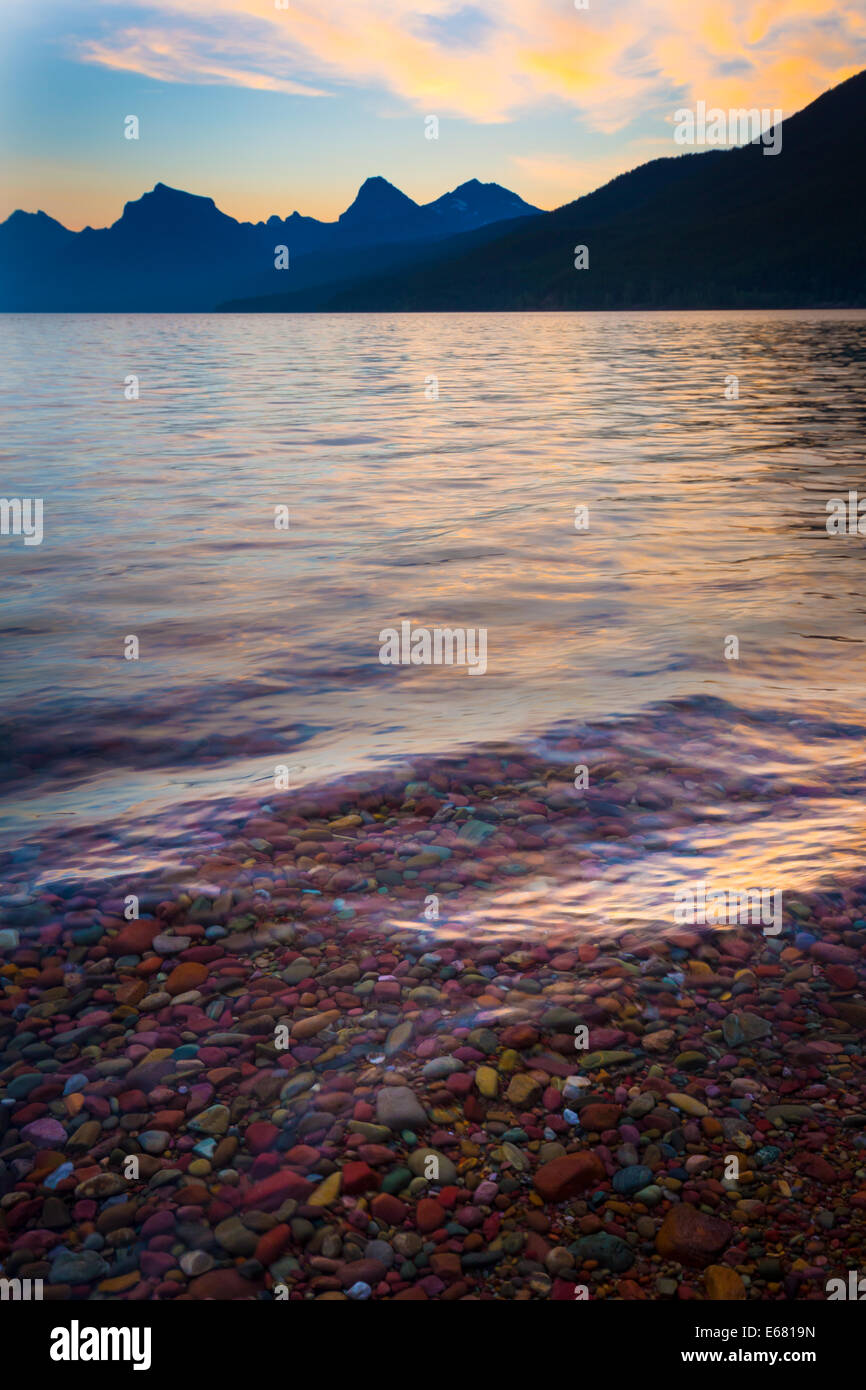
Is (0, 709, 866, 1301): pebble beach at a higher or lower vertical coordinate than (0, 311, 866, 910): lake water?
lower

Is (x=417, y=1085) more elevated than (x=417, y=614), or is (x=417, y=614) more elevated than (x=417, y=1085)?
(x=417, y=614)

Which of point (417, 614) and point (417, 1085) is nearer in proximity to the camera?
point (417, 1085)

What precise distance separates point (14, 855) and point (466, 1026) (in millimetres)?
3356

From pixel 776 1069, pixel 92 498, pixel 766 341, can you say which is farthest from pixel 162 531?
pixel 766 341

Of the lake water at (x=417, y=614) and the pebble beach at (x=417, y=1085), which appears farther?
the lake water at (x=417, y=614)

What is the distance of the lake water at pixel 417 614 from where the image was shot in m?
7.32

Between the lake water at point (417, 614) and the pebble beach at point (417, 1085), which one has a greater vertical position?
the lake water at point (417, 614)

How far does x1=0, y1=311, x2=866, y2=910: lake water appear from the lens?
24.0ft

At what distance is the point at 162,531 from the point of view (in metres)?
16.7

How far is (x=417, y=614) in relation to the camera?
1176cm

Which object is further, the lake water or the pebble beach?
the lake water
